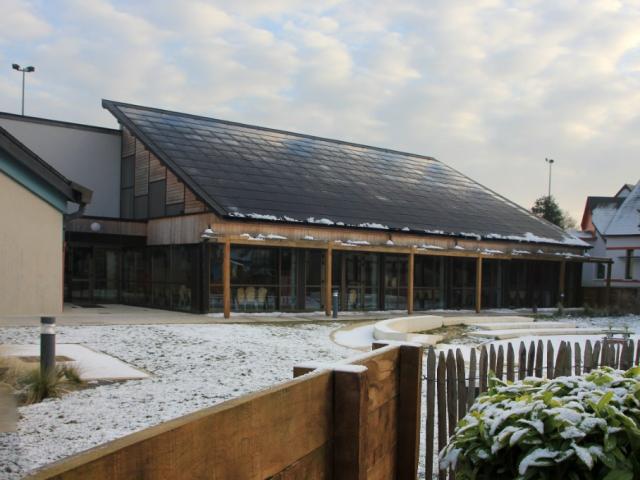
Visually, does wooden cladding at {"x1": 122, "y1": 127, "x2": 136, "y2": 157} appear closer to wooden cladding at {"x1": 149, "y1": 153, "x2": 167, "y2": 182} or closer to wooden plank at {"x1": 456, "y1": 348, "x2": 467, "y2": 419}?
wooden cladding at {"x1": 149, "y1": 153, "x2": 167, "y2": 182}

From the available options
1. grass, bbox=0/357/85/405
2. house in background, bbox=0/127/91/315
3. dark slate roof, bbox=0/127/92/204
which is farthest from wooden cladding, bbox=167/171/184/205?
grass, bbox=0/357/85/405

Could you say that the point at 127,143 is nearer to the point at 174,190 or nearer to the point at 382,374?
the point at 174,190

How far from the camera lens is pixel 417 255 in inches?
1057

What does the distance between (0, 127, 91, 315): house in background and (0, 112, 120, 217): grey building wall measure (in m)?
8.53

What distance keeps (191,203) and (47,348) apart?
13549mm

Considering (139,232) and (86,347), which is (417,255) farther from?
(86,347)

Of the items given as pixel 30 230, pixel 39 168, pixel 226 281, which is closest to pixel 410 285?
pixel 226 281

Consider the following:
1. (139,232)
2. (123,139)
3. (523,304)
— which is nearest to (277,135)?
(123,139)

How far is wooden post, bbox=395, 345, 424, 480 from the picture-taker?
3793 mm

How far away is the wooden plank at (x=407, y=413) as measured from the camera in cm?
379

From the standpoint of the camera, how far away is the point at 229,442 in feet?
6.45

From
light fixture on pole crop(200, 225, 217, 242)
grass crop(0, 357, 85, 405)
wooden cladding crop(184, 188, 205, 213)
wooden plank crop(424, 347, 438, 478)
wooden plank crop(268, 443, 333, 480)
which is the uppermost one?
wooden cladding crop(184, 188, 205, 213)

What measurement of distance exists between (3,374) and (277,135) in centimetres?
2345

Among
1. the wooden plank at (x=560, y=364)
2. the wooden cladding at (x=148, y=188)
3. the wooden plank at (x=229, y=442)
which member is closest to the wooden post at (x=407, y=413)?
the wooden plank at (x=229, y=442)
